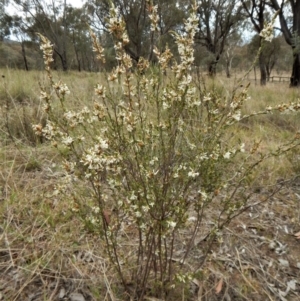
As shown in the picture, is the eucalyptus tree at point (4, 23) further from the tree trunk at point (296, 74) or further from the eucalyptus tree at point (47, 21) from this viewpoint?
the tree trunk at point (296, 74)

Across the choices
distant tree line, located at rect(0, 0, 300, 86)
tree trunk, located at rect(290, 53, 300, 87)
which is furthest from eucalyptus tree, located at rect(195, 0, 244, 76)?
tree trunk, located at rect(290, 53, 300, 87)

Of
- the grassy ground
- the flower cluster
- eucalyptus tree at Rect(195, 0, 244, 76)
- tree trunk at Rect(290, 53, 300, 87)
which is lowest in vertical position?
the grassy ground

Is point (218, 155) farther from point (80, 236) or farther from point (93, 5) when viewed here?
point (93, 5)

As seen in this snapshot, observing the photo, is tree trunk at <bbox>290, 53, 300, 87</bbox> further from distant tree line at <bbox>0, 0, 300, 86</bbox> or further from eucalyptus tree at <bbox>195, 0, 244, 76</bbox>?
eucalyptus tree at <bbox>195, 0, 244, 76</bbox>

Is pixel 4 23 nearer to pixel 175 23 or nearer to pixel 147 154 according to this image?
pixel 175 23

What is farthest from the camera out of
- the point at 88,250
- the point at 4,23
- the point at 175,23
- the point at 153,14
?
the point at 4,23

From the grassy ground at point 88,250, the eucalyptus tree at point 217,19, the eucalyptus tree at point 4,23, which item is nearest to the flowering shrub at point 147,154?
the grassy ground at point 88,250

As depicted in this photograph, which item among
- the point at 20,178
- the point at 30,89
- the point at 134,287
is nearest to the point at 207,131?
the point at 134,287

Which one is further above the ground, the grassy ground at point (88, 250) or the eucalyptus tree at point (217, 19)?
the eucalyptus tree at point (217, 19)

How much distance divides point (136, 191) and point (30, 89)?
400 cm

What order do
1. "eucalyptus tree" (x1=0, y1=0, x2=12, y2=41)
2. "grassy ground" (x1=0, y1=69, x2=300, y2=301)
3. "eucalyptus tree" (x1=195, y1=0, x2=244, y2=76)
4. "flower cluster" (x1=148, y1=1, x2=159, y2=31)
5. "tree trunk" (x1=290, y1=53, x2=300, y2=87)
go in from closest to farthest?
"flower cluster" (x1=148, y1=1, x2=159, y2=31), "grassy ground" (x1=0, y1=69, x2=300, y2=301), "tree trunk" (x1=290, y1=53, x2=300, y2=87), "eucalyptus tree" (x1=195, y1=0, x2=244, y2=76), "eucalyptus tree" (x1=0, y1=0, x2=12, y2=41)

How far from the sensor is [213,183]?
1337 millimetres

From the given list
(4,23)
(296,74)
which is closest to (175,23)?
(296,74)

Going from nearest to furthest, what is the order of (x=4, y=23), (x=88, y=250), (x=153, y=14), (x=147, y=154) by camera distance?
(x=153, y=14), (x=147, y=154), (x=88, y=250), (x=4, y=23)
